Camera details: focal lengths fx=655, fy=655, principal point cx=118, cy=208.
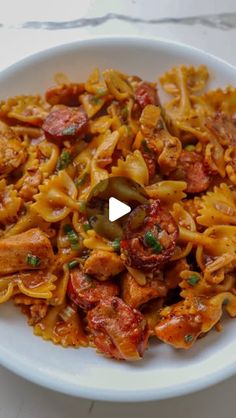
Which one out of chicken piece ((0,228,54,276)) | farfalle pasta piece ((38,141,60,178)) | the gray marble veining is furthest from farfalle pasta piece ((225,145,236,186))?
the gray marble veining

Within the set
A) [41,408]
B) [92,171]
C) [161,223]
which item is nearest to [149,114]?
[92,171]

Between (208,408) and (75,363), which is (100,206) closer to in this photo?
(75,363)

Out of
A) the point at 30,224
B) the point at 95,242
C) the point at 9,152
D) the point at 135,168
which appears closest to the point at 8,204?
the point at 30,224

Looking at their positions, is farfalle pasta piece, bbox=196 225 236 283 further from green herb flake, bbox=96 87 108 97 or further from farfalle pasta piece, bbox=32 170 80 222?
green herb flake, bbox=96 87 108 97

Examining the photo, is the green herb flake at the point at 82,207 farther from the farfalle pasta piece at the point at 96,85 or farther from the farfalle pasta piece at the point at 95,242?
the farfalle pasta piece at the point at 96,85

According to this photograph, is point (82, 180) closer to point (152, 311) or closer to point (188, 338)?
point (152, 311)

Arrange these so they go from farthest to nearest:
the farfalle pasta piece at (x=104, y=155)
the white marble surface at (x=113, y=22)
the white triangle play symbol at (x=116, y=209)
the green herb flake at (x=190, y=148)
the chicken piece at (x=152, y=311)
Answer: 1. the white marble surface at (x=113, y=22)
2. the green herb flake at (x=190, y=148)
3. the farfalle pasta piece at (x=104, y=155)
4. the white triangle play symbol at (x=116, y=209)
5. the chicken piece at (x=152, y=311)

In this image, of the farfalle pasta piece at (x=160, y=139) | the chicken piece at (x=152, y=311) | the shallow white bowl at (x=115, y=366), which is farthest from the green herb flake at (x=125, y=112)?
the shallow white bowl at (x=115, y=366)
